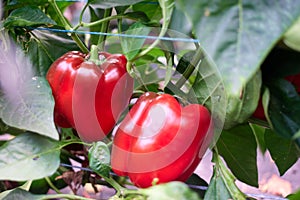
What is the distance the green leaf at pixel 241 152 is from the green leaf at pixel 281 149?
23 mm

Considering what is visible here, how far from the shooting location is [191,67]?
1.73 ft

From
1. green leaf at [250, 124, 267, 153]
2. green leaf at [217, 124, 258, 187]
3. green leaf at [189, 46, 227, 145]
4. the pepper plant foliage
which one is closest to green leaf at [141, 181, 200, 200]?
the pepper plant foliage

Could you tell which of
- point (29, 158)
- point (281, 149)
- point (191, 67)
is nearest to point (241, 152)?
point (281, 149)

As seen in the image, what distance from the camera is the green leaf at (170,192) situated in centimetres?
38

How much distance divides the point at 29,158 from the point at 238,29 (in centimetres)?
28

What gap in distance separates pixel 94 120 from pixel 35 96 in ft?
0.23

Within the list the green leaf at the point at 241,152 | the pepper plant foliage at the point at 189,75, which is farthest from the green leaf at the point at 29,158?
the green leaf at the point at 241,152

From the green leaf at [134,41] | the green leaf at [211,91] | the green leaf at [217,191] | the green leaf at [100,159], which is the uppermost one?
the green leaf at [134,41]

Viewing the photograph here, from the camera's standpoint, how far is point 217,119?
18.7 inches

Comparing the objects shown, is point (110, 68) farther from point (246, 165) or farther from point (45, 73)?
point (246, 165)

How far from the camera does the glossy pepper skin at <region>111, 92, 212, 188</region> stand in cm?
46

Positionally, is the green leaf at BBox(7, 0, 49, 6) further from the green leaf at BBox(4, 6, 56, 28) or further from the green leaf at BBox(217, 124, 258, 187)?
the green leaf at BBox(217, 124, 258, 187)

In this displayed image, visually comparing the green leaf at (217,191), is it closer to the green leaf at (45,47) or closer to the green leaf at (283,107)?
the green leaf at (283,107)

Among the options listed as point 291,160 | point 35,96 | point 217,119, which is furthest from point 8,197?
point 291,160
